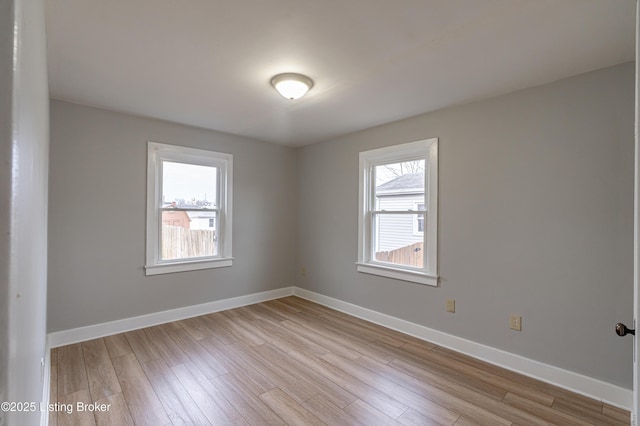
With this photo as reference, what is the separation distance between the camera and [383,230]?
373cm

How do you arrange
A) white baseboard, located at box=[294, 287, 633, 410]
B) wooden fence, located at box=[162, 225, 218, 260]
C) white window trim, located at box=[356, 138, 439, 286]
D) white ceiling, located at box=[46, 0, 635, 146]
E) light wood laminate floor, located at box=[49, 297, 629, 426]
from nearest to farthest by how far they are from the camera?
white ceiling, located at box=[46, 0, 635, 146]
light wood laminate floor, located at box=[49, 297, 629, 426]
white baseboard, located at box=[294, 287, 633, 410]
white window trim, located at box=[356, 138, 439, 286]
wooden fence, located at box=[162, 225, 218, 260]

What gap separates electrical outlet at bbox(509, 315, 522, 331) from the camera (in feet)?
8.41

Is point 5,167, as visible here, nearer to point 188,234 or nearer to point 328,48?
point 328,48

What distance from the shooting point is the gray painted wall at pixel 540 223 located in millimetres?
2152

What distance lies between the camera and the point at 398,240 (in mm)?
3564

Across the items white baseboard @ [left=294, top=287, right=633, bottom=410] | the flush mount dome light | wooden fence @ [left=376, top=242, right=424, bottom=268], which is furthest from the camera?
wooden fence @ [left=376, top=242, right=424, bottom=268]

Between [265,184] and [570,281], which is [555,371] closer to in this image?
[570,281]

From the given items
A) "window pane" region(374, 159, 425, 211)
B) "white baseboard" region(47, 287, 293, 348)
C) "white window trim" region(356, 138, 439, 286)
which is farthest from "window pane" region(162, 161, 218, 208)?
"window pane" region(374, 159, 425, 211)

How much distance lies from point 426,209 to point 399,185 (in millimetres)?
477

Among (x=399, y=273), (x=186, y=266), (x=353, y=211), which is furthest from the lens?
(x=353, y=211)

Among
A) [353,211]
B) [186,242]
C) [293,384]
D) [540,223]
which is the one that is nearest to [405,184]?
[353,211]

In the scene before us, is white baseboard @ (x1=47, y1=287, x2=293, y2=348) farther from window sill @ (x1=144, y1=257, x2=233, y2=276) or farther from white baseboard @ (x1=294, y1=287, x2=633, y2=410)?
white baseboard @ (x1=294, y1=287, x2=633, y2=410)

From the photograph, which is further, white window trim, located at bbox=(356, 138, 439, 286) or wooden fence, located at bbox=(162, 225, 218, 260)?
wooden fence, located at bbox=(162, 225, 218, 260)

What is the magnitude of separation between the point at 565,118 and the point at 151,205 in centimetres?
419
